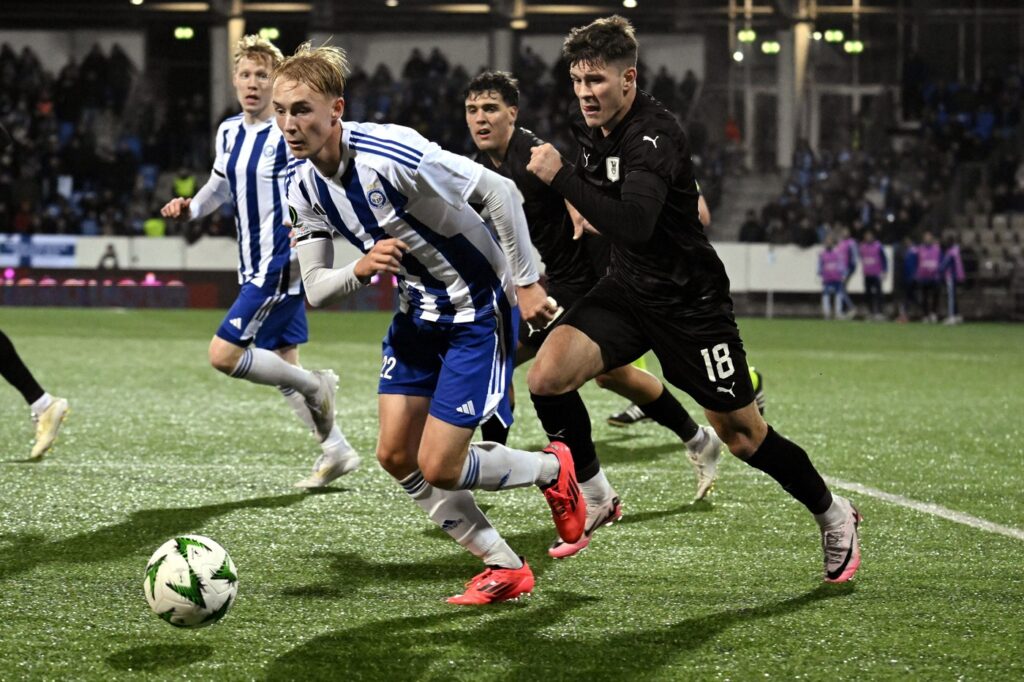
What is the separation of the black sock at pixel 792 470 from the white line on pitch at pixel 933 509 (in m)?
1.33

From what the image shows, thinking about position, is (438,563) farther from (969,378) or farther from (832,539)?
(969,378)

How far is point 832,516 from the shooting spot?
4871mm

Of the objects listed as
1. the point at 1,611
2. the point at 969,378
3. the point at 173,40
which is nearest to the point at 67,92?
the point at 173,40

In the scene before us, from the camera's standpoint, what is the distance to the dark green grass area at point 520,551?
3889 millimetres

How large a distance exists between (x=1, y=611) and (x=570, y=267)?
3.41 meters

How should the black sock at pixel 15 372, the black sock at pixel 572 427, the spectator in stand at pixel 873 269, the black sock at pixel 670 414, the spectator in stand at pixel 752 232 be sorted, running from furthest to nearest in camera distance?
the spectator in stand at pixel 752 232, the spectator in stand at pixel 873 269, the black sock at pixel 15 372, the black sock at pixel 670 414, the black sock at pixel 572 427

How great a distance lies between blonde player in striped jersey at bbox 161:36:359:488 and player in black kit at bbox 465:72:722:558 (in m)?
1.06

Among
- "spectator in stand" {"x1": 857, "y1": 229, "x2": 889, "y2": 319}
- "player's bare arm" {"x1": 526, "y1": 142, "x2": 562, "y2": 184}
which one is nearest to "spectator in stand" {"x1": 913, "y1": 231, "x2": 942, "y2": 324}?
"spectator in stand" {"x1": 857, "y1": 229, "x2": 889, "y2": 319}

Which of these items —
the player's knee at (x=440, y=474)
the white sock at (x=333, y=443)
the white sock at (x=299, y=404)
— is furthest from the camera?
the white sock at (x=299, y=404)

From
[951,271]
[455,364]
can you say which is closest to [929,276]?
[951,271]

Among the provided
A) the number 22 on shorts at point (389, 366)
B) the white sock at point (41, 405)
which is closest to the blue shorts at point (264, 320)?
the white sock at point (41, 405)

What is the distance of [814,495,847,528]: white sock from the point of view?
486cm

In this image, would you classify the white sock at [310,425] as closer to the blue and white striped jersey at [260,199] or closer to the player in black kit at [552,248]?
the blue and white striped jersey at [260,199]

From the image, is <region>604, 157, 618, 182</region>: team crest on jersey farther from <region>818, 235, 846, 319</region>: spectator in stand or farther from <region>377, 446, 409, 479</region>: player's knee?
<region>818, 235, 846, 319</region>: spectator in stand
